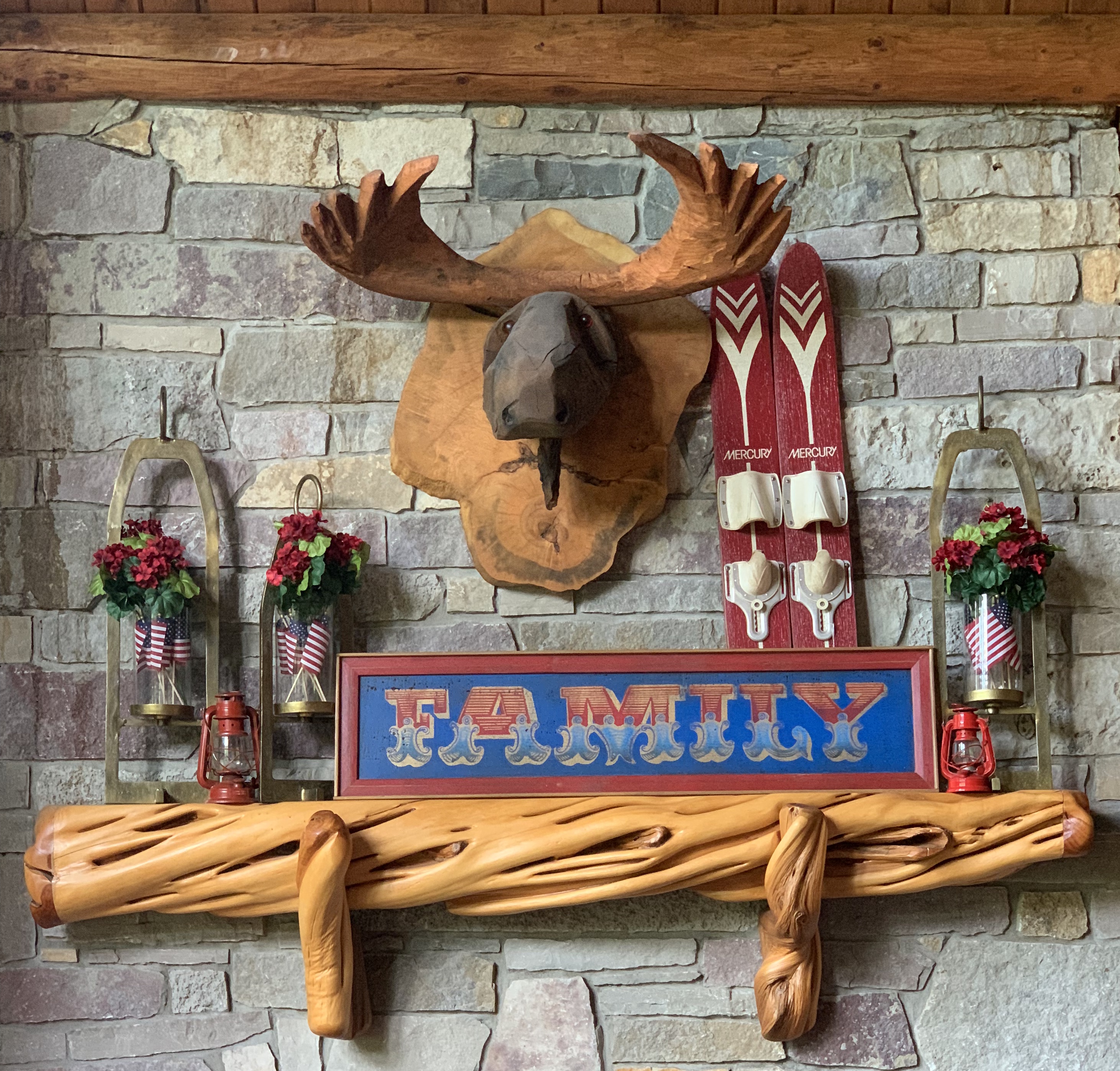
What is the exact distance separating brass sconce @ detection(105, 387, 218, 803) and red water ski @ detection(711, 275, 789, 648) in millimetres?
1043

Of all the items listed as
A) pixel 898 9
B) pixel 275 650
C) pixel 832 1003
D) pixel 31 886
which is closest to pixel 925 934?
pixel 832 1003

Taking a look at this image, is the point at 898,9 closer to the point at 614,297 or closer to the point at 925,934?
the point at 614,297

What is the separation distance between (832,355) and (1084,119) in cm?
81

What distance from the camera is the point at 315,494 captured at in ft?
9.02

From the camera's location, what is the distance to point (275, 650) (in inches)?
104

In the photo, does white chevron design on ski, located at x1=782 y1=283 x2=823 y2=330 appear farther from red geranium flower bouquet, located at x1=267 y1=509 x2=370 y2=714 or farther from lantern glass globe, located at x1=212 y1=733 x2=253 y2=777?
lantern glass globe, located at x1=212 y1=733 x2=253 y2=777

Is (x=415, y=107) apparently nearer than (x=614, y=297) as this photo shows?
No

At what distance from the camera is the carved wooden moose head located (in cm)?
246

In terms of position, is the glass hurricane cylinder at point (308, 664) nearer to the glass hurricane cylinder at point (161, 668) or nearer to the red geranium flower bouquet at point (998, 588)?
the glass hurricane cylinder at point (161, 668)

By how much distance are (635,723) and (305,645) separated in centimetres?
66

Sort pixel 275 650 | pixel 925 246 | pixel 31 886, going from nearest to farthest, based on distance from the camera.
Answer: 1. pixel 31 886
2. pixel 275 650
3. pixel 925 246

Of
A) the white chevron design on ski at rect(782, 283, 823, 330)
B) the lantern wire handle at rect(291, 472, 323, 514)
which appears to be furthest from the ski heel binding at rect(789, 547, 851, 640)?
the lantern wire handle at rect(291, 472, 323, 514)

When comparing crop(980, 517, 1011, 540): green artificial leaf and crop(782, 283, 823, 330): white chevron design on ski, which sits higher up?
crop(782, 283, 823, 330): white chevron design on ski

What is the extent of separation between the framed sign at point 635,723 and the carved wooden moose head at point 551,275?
0.41 m
